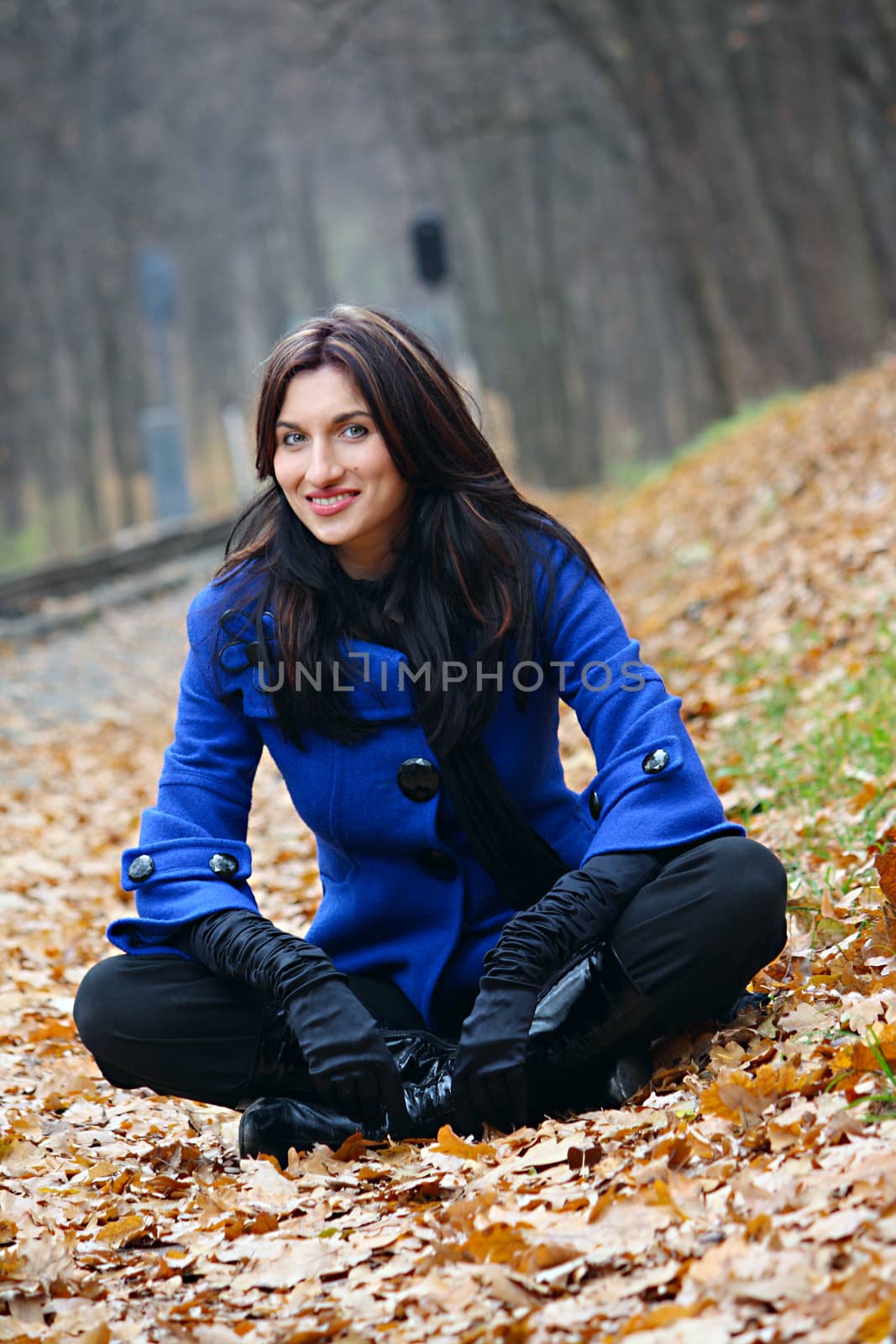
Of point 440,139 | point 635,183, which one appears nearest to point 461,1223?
point 440,139

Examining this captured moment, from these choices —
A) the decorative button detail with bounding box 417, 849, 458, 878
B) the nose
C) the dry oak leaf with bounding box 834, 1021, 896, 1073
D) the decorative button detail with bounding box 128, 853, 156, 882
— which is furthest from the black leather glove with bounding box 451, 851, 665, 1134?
the nose

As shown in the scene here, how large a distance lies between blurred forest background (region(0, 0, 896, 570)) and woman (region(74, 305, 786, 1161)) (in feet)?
1.78

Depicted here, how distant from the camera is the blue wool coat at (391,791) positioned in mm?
3312

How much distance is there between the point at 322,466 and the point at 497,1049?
126cm

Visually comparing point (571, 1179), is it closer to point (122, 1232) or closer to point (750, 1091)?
point (750, 1091)

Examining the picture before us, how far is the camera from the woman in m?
3.11

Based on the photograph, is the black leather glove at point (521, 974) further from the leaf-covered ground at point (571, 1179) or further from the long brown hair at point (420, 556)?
the long brown hair at point (420, 556)

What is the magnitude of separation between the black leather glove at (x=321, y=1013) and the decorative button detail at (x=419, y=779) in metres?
0.39

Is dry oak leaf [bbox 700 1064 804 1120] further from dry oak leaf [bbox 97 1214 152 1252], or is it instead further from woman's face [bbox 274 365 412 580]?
woman's face [bbox 274 365 412 580]

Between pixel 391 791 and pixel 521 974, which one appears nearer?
pixel 521 974

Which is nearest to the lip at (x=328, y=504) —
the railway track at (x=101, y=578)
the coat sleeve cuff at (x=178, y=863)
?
the coat sleeve cuff at (x=178, y=863)

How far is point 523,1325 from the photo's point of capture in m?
2.19

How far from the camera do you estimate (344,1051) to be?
301 cm

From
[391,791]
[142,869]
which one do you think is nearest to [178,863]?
[142,869]
